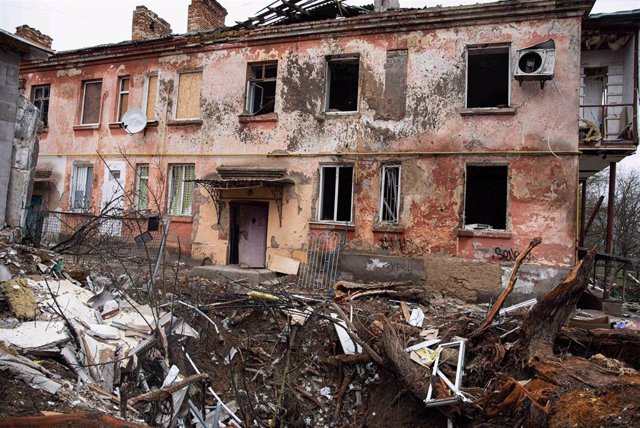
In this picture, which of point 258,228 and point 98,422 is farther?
point 258,228

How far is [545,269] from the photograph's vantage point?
9859 mm

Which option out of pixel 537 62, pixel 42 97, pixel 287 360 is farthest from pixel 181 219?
pixel 537 62

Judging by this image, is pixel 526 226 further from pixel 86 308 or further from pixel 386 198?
pixel 86 308

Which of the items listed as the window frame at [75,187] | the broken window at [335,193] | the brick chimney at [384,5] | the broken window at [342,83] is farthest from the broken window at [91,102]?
the brick chimney at [384,5]

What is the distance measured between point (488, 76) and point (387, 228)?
5844mm

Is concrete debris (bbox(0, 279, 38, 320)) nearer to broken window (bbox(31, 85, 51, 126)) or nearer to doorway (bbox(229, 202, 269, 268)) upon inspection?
doorway (bbox(229, 202, 269, 268))

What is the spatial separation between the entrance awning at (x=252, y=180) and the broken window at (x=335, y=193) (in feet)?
3.18

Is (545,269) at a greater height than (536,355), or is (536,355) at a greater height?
(545,269)

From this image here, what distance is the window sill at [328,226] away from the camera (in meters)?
11.5

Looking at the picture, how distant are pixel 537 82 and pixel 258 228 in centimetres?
819

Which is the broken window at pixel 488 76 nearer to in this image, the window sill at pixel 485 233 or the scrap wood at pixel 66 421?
the window sill at pixel 485 233

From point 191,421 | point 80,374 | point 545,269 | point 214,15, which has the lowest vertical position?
point 191,421

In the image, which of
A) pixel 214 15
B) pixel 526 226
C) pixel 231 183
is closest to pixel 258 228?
pixel 231 183

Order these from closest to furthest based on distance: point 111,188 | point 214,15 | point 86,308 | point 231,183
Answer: point 86,308
point 231,183
point 111,188
point 214,15
